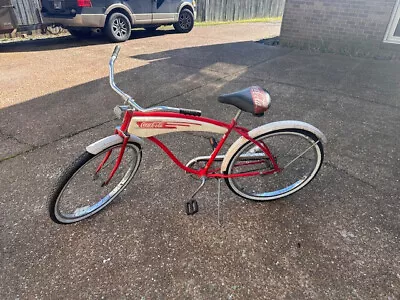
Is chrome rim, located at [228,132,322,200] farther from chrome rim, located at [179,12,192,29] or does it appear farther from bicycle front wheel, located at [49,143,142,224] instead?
chrome rim, located at [179,12,192,29]

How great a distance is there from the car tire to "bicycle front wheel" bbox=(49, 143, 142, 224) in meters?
6.33

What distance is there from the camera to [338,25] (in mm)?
7168

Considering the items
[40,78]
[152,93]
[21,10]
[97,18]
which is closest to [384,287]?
[152,93]

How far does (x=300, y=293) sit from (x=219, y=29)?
36.9 ft

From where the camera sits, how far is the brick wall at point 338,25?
6.61m

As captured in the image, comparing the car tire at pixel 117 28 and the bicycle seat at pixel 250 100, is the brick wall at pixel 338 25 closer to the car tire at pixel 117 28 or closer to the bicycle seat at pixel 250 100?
the car tire at pixel 117 28

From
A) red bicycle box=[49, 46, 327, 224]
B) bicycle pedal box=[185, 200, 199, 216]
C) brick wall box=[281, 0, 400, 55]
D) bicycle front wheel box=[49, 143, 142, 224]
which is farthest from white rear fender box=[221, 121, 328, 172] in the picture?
brick wall box=[281, 0, 400, 55]

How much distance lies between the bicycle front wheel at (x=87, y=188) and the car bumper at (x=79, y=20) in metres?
6.02

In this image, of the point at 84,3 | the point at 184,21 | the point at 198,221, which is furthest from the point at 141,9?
the point at 198,221

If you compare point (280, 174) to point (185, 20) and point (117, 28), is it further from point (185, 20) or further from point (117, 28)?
point (185, 20)

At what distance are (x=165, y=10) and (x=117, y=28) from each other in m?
1.87

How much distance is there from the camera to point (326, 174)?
279cm

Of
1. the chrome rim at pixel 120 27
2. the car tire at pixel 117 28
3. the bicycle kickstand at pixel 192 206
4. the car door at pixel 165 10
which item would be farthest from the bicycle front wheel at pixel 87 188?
the car door at pixel 165 10

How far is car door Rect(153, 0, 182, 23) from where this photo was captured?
28.8ft
